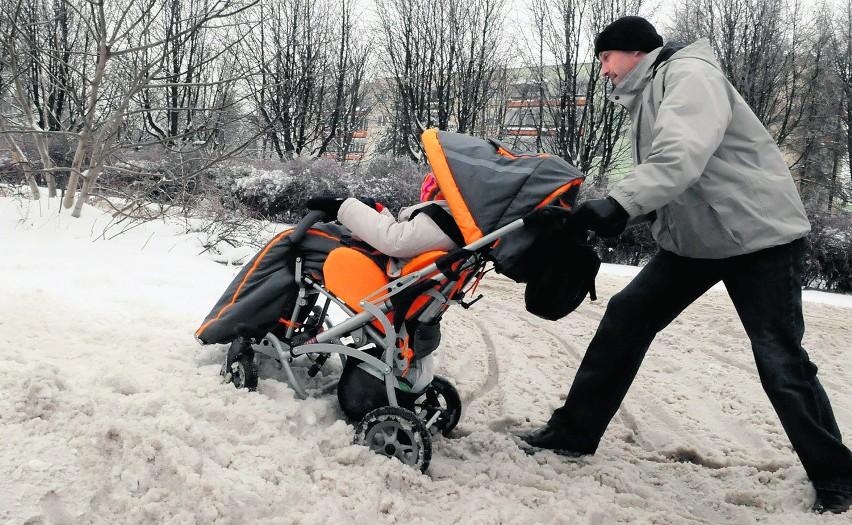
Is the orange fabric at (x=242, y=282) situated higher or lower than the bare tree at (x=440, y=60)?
lower

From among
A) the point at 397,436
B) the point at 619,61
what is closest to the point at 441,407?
the point at 397,436

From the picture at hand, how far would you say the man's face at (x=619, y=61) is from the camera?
9.47 feet

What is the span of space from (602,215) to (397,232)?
85cm

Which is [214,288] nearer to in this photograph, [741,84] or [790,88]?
[741,84]

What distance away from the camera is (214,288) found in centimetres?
513

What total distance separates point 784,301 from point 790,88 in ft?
78.1

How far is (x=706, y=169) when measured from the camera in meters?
2.69

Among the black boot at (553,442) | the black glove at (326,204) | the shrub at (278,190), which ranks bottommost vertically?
the black boot at (553,442)

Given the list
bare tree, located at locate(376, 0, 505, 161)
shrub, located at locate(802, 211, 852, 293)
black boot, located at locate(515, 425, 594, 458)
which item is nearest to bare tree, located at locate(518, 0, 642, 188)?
bare tree, located at locate(376, 0, 505, 161)

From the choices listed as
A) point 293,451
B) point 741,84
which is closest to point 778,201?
point 293,451

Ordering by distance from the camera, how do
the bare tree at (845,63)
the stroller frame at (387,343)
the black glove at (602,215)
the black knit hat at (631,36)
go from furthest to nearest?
the bare tree at (845,63)
the black knit hat at (631,36)
the stroller frame at (387,343)
the black glove at (602,215)

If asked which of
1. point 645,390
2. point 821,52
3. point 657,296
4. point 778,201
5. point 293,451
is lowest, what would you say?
point 645,390

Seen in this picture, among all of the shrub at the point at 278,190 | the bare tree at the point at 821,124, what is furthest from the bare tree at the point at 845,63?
the shrub at the point at 278,190

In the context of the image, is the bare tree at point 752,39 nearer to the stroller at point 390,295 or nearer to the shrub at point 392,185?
the shrub at point 392,185
